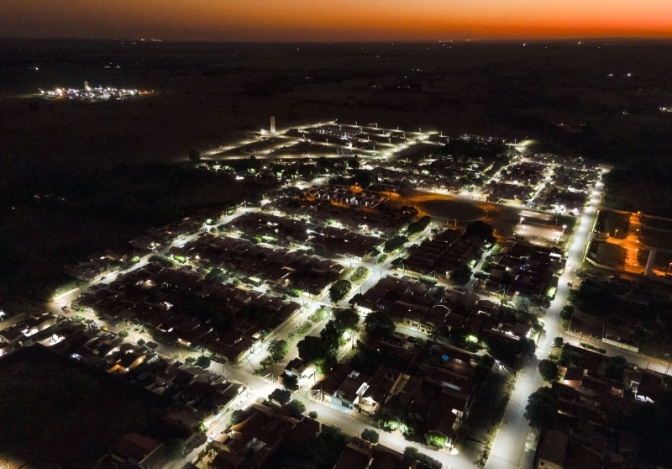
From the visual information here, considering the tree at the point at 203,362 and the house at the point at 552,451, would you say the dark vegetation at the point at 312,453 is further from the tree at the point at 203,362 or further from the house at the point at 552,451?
the house at the point at 552,451

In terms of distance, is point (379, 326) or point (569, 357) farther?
point (379, 326)

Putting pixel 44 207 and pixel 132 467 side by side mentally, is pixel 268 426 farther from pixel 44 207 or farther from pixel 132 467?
pixel 44 207

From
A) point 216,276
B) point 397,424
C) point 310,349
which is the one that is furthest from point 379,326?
point 216,276

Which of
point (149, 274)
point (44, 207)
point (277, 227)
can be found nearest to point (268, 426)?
point (149, 274)

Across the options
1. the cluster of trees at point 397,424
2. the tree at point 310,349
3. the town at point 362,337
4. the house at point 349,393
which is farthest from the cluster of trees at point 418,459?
the tree at point 310,349

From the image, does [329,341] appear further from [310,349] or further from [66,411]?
[66,411]

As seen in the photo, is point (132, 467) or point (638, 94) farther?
point (638, 94)

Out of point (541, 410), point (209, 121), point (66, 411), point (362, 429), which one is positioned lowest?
point (362, 429)

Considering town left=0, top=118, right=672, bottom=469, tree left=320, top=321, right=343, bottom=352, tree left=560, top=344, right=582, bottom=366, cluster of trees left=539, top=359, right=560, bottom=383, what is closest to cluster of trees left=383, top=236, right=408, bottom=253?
town left=0, top=118, right=672, bottom=469
